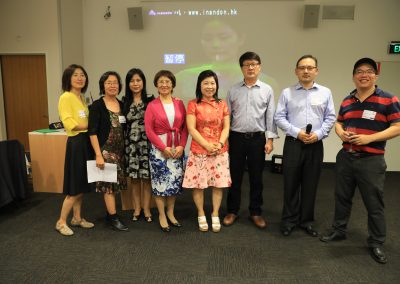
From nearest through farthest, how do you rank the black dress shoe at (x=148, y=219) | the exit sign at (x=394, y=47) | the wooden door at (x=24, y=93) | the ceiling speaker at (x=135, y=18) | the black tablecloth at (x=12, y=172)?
the black dress shoe at (x=148, y=219) < the black tablecloth at (x=12, y=172) < the exit sign at (x=394, y=47) < the ceiling speaker at (x=135, y=18) < the wooden door at (x=24, y=93)

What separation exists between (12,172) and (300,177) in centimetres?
295

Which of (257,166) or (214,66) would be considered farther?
(214,66)

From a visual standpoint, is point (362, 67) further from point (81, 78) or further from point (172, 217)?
point (81, 78)

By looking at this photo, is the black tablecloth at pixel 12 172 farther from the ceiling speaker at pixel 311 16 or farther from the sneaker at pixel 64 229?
the ceiling speaker at pixel 311 16

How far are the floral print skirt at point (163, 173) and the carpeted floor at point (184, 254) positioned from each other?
388mm

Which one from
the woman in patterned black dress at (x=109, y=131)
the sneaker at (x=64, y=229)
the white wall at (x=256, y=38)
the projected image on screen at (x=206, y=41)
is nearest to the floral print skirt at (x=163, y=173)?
the woman in patterned black dress at (x=109, y=131)

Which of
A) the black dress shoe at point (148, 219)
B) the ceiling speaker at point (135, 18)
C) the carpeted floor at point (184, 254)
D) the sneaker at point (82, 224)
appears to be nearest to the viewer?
the carpeted floor at point (184, 254)

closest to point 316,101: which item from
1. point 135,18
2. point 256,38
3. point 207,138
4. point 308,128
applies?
point 308,128

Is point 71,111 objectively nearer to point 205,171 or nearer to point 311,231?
point 205,171

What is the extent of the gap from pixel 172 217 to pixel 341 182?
4.90 feet

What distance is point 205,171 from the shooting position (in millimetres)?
2600

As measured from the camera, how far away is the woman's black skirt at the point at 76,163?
252 cm

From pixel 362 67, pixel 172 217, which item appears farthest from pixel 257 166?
pixel 362 67

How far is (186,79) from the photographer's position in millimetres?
4930
